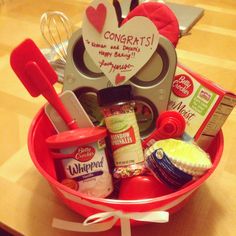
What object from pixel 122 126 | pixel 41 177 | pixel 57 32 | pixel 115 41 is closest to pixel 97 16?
pixel 115 41

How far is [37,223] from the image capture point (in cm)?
48

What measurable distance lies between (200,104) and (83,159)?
0.19m

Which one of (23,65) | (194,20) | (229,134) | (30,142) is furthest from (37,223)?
(194,20)

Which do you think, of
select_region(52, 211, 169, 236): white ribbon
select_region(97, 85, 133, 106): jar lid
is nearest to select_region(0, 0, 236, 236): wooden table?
select_region(52, 211, 169, 236): white ribbon

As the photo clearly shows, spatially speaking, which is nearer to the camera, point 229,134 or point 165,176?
point 165,176

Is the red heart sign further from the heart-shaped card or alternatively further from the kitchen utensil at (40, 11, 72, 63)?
the kitchen utensil at (40, 11, 72, 63)

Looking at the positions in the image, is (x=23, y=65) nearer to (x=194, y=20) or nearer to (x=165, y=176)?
(x=165, y=176)

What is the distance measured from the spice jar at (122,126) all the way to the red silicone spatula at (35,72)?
0.22ft

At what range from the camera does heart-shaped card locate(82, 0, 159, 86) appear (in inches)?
19.2

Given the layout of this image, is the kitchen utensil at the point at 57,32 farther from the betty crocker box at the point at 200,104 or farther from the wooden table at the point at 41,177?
the betty crocker box at the point at 200,104

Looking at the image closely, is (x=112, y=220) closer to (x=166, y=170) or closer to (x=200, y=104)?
(x=166, y=170)

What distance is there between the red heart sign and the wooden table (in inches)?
9.9

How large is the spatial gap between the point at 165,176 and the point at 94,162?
94 mm

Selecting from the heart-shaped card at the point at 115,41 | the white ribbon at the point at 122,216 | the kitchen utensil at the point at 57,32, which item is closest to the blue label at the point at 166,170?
the white ribbon at the point at 122,216
